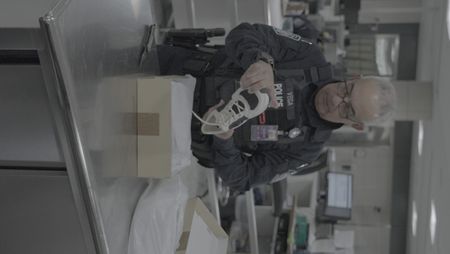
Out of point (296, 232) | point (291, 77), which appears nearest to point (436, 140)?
point (296, 232)

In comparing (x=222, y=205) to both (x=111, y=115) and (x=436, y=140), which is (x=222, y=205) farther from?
(x=111, y=115)

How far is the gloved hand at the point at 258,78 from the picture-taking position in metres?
1.64

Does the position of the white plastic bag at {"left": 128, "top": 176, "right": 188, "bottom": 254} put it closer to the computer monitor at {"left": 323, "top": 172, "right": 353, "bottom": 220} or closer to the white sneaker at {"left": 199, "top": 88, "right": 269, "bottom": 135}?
the white sneaker at {"left": 199, "top": 88, "right": 269, "bottom": 135}

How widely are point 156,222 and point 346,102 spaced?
0.85m

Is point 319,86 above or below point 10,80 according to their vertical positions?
below

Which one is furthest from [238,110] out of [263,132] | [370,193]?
[370,193]

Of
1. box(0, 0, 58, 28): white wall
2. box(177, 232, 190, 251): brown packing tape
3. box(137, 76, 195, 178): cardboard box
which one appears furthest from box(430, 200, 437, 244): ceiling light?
box(0, 0, 58, 28): white wall

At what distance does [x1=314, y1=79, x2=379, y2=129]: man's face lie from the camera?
6.53 feet

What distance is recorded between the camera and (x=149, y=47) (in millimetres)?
1832

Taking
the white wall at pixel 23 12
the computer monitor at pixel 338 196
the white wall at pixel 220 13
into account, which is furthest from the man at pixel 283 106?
the computer monitor at pixel 338 196

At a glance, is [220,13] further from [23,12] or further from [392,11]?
[392,11]

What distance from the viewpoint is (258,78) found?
1636 millimetres

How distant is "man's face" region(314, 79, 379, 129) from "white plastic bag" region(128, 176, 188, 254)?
27.0 inches

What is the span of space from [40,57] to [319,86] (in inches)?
46.9
